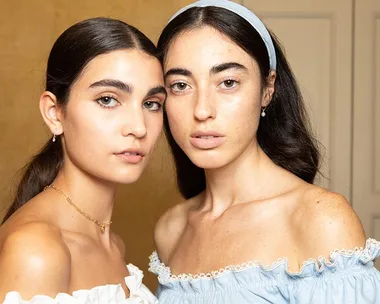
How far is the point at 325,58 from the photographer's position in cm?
425

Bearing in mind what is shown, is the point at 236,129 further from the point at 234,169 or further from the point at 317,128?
the point at 317,128

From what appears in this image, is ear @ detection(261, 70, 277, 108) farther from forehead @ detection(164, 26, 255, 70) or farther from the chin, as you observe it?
the chin

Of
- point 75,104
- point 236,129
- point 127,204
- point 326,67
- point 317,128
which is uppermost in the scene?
point 75,104

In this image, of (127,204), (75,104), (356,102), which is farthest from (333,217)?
(356,102)

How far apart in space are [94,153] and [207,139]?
37 centimetres

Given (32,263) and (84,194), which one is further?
(84,194)

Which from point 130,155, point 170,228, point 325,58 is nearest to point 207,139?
point 130,155

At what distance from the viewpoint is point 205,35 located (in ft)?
7.22

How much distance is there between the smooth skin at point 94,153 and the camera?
6.11 ft

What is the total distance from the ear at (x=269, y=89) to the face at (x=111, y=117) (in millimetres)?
443

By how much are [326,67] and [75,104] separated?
8.39 feet

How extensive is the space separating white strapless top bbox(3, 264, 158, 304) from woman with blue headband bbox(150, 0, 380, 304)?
17 centimetres

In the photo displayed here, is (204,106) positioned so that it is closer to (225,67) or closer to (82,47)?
(225,67)

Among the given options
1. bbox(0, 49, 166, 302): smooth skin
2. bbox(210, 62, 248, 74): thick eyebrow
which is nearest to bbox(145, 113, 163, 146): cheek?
bbox(0, 49, 166, 302): smooth skin
